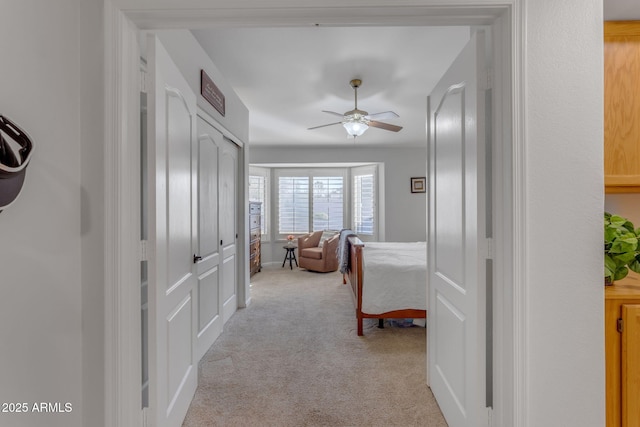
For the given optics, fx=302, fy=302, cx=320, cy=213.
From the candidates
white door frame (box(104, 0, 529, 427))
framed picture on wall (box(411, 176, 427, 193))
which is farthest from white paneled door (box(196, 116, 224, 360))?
framed picture on wall (box(411, 176, 427, 193))

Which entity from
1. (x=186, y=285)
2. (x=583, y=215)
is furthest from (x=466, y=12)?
(x=186, y=285)

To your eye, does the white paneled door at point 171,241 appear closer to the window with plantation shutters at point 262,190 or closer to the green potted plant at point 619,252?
the green potted plant at point 619,252

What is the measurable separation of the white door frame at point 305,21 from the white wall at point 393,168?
5.08 metres

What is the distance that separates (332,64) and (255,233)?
3788 mm

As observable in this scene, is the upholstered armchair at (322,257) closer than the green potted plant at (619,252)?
No

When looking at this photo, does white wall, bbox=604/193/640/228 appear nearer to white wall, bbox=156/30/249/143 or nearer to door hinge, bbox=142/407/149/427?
door hinge, bbox=142/407/149/427

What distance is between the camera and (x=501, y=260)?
3.88 ft

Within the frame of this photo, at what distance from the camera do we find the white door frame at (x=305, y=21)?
3.68ft

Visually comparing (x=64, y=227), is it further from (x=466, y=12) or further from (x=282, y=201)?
(x=282, y=201)

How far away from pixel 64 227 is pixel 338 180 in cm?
609

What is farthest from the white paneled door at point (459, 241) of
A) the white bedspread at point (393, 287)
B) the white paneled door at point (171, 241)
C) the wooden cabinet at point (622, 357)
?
the white paneled door at point (171, 241)

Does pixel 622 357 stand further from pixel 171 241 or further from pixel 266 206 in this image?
pixel 266 206

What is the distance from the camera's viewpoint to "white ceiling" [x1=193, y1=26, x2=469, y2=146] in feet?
7.88

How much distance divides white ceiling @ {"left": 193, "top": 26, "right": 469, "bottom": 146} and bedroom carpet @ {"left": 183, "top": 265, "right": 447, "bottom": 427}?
241 centimetres
